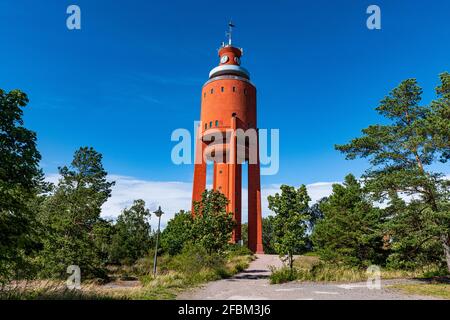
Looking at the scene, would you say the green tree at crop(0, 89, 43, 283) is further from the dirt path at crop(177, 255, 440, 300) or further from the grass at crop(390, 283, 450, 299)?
the grass at crop(390, 283, 450, 299)

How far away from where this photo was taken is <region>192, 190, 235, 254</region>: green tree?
1933 centimetres

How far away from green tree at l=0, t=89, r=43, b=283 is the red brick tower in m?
31.0

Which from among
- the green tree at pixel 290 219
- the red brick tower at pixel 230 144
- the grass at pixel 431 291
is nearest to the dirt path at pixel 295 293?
the grass at pixel 431 291

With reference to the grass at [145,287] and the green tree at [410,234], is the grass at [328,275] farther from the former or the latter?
the grass at [145,287]

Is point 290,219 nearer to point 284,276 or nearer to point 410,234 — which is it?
point 284,276

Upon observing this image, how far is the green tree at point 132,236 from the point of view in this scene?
33.3 m

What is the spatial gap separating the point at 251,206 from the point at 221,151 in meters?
8.37

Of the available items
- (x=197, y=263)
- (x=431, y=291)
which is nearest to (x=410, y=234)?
(x=431, y=291)

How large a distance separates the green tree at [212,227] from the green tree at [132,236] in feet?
35.1

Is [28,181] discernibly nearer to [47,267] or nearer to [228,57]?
[47,267]

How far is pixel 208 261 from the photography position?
18.2m
